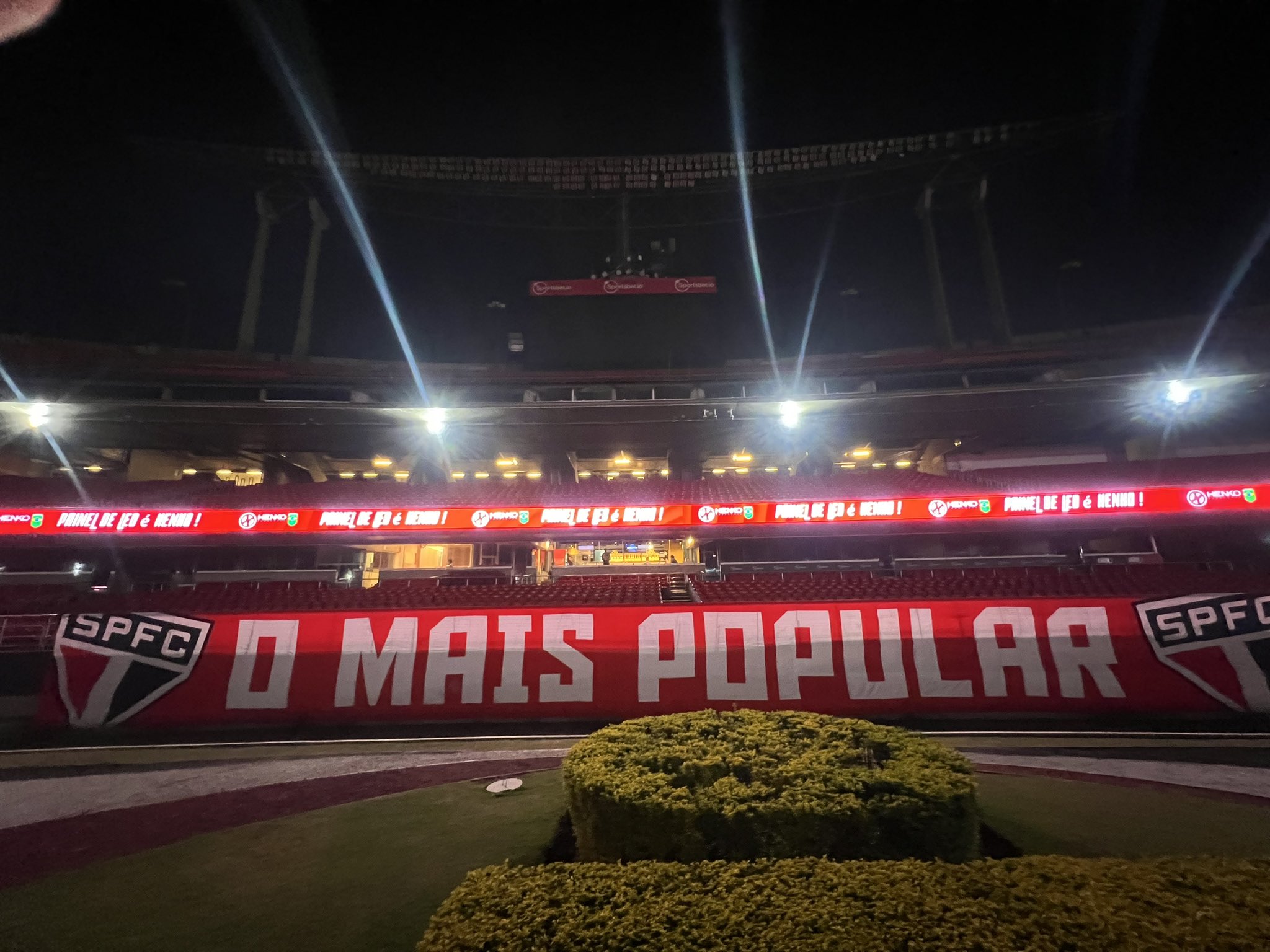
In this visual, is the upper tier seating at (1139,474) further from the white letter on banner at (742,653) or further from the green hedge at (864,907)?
the green hedge at (864,907)

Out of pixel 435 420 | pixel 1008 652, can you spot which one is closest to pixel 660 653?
pixel 1008 652

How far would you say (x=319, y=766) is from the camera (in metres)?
7.41

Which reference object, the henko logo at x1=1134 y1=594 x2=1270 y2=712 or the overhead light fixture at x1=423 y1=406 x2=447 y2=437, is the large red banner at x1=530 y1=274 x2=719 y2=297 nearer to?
the overhead light fixture at x1=423 y1=406 x2=447 y2=437

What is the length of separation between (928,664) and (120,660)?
14.5m

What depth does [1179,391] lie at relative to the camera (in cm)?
1573

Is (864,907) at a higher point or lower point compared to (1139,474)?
lower

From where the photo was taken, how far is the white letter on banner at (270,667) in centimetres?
928

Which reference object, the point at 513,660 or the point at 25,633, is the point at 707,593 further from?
the point at 25,633

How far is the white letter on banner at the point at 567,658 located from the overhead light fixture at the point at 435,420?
949 cm

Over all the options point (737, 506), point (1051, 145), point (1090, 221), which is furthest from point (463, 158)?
point (1090, 221)

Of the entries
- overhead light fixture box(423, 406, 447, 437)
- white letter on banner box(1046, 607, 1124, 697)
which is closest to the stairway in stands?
white letter on banner box(1046, 607, 1124, 697)

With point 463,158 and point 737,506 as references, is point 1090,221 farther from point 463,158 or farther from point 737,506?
point 463,158

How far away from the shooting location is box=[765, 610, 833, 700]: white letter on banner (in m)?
9.38

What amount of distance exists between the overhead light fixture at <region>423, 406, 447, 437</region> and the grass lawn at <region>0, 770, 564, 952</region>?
12.8 meters
